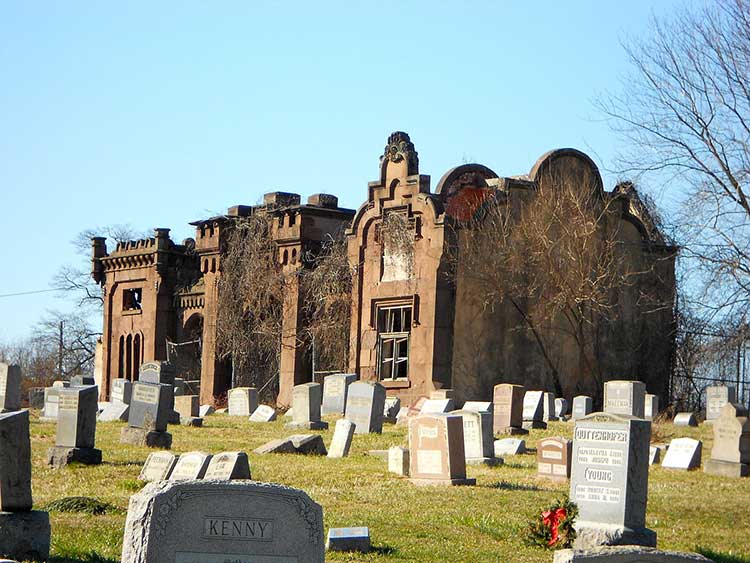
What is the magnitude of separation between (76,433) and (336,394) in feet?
48.3

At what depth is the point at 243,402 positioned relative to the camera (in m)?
32.7

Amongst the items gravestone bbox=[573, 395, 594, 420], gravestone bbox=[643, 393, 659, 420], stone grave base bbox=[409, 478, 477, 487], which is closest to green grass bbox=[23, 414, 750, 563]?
stone grave base bbox=[409, 478, 477, 487]

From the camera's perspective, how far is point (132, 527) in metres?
6.77

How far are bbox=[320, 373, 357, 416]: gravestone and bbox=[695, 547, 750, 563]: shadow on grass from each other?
1955 cm

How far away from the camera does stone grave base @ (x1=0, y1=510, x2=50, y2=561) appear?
9.67 m

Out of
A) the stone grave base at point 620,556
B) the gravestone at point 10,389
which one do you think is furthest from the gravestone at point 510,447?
the stone grave base at point 620,556

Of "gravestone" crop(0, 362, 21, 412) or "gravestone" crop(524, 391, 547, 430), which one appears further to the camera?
"gravestone" crop(524, 391, 547, 430)

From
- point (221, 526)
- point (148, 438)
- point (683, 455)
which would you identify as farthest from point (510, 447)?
point (221, 526)

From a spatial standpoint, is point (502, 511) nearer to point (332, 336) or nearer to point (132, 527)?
point (132, 527)

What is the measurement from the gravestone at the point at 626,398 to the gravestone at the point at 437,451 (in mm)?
12527

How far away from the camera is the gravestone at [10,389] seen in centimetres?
2645

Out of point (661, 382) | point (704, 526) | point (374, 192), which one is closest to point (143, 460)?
point (704, 526)

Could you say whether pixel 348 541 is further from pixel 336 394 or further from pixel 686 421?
pixel 336 394

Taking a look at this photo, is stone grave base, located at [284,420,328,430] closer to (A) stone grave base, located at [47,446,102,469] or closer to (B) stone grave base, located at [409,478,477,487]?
(A) stone grave base, located at [47,446,102,469]
